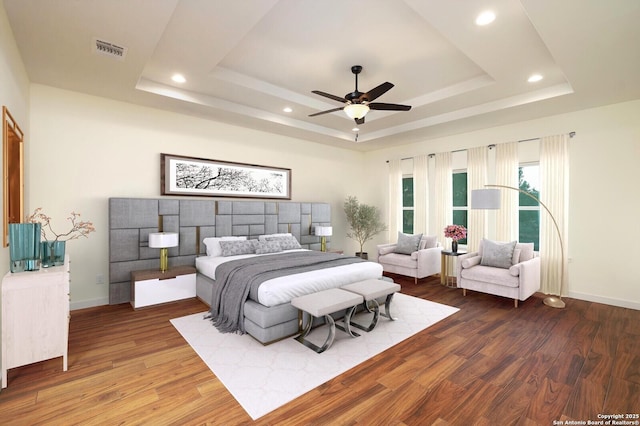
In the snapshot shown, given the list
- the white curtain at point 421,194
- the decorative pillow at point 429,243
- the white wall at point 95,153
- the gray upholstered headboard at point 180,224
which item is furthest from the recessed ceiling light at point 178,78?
the decorative pillow at point 429,243

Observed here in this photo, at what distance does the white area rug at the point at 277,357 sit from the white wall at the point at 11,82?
182 centimetres

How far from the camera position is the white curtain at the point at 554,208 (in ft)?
15.7

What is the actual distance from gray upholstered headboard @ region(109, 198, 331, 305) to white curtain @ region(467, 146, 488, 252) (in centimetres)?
332

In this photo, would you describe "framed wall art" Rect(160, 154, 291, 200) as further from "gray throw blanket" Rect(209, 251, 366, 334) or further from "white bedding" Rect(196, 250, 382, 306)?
"gray throw blanket" Rect(209, 251, 366, 334)

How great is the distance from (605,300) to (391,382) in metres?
4.16

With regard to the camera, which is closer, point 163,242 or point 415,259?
point 163,242

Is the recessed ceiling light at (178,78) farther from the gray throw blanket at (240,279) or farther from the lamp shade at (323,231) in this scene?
the lamp shade at (323,231)

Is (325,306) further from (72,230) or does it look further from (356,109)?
(72,230)

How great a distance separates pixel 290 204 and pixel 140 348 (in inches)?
145

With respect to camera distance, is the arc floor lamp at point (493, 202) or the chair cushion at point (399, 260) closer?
the arc floor lamp at point (493, 202)

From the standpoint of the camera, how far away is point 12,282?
2312mm

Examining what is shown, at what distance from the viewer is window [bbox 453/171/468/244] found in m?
6.23

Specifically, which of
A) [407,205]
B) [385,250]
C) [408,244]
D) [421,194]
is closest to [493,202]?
[408,244]

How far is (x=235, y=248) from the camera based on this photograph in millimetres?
4770
